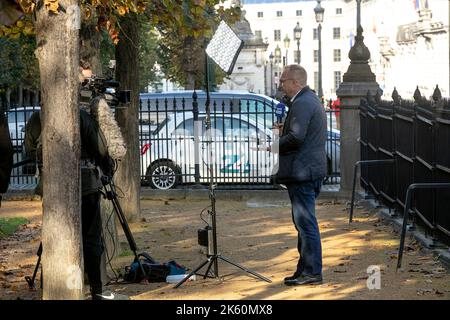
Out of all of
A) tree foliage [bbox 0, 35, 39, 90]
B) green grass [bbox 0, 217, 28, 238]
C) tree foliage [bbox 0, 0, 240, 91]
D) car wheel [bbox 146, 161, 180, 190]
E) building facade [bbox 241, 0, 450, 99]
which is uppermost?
building facade [bbox 241, 0, 450, 99]

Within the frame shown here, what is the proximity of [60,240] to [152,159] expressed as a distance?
507 inches

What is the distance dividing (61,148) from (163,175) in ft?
40.8

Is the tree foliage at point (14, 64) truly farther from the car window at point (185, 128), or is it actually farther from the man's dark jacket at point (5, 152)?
A: the man's dark jacket at point (5, 152)

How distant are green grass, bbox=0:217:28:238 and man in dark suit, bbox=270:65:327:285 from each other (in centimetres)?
588

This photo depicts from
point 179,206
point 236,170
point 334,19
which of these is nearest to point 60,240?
point 179,206

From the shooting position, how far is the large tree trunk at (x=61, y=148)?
23.3ft

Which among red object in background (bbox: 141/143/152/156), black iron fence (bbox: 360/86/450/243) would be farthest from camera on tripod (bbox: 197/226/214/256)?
red object in background (bbox: 141/143/152/156)

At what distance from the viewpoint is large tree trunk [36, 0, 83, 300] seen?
23.3ft

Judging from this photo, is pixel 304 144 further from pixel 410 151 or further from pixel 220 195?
pixel 220 195

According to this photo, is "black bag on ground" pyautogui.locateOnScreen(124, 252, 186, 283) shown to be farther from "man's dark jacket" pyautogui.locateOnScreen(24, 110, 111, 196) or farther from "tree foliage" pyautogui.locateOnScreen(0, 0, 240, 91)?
"tree foliage" pyautogui.locateOnScreen(0, 0, 240, 91)

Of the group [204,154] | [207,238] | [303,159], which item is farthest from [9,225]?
[303,159]

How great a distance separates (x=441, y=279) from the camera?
9.66 m

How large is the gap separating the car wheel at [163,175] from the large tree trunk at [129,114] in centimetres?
464
